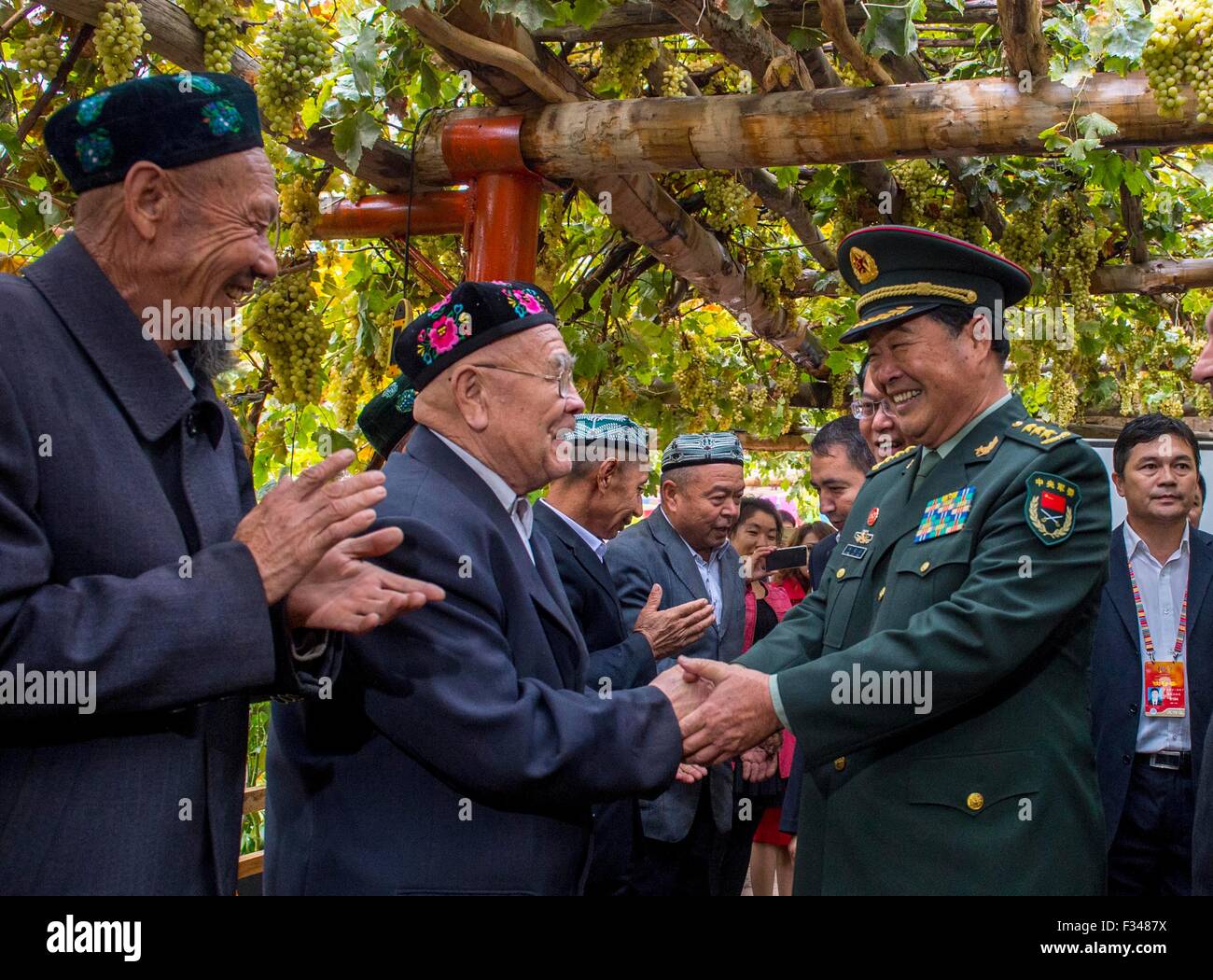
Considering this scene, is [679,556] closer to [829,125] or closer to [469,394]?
[829,125]

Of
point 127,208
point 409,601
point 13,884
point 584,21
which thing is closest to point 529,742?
point 409,601

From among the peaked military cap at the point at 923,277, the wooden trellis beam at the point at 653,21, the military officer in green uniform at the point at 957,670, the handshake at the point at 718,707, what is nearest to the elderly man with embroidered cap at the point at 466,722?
the handshake at the point at 718,707

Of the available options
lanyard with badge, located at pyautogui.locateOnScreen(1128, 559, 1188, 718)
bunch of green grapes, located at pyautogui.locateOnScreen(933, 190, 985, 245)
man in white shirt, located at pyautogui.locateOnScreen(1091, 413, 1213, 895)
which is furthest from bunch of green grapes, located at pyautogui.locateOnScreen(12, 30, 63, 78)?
Result: bunch of green grapes, located at pyautogui.locateOnScreen(933, 190, 985, 245)

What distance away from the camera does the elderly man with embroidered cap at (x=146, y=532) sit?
1.64 m

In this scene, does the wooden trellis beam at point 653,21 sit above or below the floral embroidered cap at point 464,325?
above

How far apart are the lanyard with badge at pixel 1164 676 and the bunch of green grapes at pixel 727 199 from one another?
7.25 ft

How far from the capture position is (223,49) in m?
3.35

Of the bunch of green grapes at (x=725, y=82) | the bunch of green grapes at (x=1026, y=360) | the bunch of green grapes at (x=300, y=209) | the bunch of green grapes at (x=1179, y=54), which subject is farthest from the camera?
the bunch of green grapes at (x=1026, y=360)

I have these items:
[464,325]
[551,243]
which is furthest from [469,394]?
[551,243]

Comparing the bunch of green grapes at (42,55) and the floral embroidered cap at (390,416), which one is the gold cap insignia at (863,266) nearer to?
the floral embroidered cap at (390,416)

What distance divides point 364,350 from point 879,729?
3430mm

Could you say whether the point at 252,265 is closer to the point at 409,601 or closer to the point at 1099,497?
the point at 409,601

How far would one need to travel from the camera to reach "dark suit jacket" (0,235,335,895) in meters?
1.62

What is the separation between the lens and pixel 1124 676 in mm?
4086
